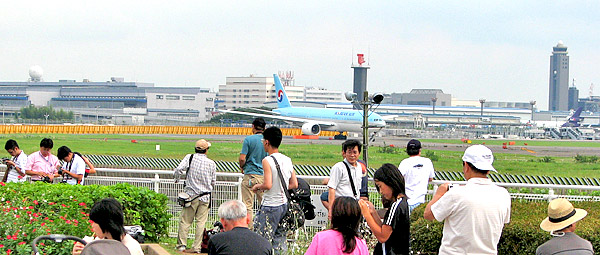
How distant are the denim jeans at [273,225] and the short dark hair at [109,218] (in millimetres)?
3624

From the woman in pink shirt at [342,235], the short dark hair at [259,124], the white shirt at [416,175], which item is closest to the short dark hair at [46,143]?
the short dark hair at [259,124]

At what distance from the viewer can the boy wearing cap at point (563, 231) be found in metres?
5.73

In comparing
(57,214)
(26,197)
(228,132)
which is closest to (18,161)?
(26,197)

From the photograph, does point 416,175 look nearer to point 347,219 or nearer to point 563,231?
point 563,231

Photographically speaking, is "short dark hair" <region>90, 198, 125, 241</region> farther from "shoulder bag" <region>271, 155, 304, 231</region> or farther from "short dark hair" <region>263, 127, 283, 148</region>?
"shoulder bag" <region>271, 155, 304, 231</region>

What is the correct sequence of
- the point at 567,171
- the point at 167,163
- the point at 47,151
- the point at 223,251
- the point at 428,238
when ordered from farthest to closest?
1. the point at 567,171
2. the point at 167,163
3. the point at 47,151
4. the point at 428,238
5. the point at 223,251

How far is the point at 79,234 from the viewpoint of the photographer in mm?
9281

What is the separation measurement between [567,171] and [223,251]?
34.6 metres

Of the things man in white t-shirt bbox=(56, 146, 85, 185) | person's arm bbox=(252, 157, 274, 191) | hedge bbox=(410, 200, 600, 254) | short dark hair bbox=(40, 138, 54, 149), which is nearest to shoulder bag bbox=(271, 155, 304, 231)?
person's arm bbox=(252, 157, 274, 191)

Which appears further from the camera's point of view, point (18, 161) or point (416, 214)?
point (18, 161)

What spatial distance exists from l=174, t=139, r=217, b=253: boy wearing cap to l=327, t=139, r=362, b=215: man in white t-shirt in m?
2.34

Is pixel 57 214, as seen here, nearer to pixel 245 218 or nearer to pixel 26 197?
pixel 26 197

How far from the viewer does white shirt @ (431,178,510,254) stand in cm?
584

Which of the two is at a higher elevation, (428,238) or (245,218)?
(245,218)
